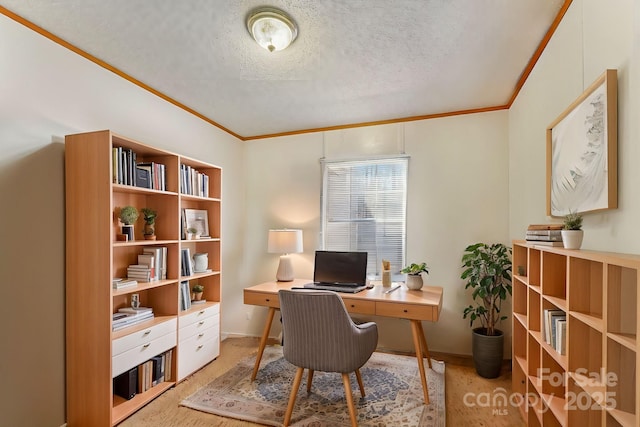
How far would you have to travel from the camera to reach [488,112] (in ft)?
10.5

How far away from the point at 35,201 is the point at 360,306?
236 cm

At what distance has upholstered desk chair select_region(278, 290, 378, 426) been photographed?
2014 millimetres

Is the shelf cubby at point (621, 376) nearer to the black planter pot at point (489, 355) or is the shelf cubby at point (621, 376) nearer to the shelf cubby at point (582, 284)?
the shelf cubby at point (582, 284)

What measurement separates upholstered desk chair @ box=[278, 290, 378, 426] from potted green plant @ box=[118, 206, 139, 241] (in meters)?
1.27

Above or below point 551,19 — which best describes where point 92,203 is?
below

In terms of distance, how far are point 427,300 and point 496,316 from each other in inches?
42.8

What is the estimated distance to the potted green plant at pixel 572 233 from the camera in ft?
4.73

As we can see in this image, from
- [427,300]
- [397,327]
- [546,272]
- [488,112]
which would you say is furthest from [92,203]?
[488,112]

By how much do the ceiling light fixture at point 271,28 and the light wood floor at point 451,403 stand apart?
2.46 meters

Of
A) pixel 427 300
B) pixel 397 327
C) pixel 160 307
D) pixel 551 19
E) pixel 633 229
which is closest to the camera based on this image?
pixel 633 229

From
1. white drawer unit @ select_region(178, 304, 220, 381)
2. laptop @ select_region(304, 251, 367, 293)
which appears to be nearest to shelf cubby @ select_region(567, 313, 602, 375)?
laptop @ select_region(304, 251, 367, 293)

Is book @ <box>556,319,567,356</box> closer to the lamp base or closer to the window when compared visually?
the window

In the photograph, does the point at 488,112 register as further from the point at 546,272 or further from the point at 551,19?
the point at 546,272

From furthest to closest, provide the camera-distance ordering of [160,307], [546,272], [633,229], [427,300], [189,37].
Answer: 1. [160,307]
2. [427,300]
3. [189,37]
4. [546,272]
5. [633,229]
